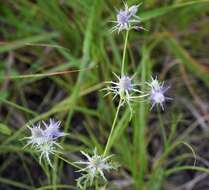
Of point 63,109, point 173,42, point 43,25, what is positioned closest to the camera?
point 63,109

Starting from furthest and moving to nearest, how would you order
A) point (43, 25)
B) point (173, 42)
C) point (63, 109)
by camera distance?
point (43, 25) → point (173, 42) → point (63, 109)

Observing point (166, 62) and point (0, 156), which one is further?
point (166, 62)

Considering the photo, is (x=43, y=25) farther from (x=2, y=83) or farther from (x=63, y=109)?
(x=63, y=109)

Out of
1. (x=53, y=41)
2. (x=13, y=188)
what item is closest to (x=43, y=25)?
(x=53, y=41)

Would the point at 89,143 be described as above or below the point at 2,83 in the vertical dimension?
below

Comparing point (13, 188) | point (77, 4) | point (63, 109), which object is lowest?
point (13, 188)

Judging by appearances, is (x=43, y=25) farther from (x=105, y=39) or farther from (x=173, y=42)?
(x=173, y=42)

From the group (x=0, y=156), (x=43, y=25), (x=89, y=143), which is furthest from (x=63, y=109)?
(x=43, y=25)
